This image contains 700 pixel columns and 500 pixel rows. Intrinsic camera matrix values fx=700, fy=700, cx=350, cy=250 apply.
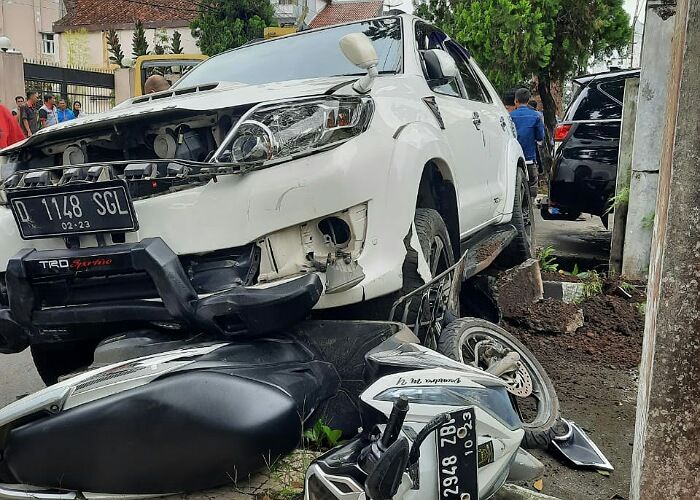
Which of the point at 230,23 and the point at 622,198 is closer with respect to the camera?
the point at 622,198

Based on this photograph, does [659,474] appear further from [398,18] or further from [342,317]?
[398,18]

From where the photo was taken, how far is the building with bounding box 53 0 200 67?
35344mm

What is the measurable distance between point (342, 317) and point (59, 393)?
109cm

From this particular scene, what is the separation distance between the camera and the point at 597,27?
15.2m

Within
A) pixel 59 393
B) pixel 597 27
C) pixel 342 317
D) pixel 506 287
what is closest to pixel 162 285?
pixel 59 393

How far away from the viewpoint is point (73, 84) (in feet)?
65.5

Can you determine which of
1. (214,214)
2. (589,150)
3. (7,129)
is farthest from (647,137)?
(7,129)

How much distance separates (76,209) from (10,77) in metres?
16.1

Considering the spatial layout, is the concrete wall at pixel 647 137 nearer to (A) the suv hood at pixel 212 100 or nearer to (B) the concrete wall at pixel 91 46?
(A) the suv hood at pixel 212 100

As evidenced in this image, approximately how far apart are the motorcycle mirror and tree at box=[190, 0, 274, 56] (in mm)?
23933

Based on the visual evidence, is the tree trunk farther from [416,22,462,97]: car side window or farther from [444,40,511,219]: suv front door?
[416,22,462,97]: car side window

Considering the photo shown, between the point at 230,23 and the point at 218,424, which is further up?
the point at 230,23

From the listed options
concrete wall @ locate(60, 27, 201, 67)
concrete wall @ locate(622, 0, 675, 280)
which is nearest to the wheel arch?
concrete wall @ locate(622, 0, 675, 280)

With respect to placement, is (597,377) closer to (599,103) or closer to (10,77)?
(599,103)
